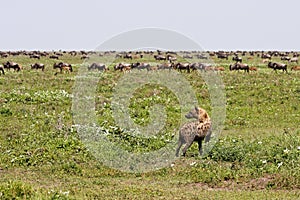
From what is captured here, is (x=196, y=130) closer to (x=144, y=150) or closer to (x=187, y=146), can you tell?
(x=187, y=146)

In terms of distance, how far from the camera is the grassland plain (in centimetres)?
1261

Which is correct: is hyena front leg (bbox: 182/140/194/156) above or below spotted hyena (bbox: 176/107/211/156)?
below

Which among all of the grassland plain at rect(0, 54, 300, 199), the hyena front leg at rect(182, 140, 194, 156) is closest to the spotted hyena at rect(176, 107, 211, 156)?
the hyena front leg at rect(182, 140, 194, 156)

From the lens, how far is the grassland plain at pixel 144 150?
12.6 metres

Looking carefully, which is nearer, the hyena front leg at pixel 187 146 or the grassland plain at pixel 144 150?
the grassland plain at pixel 144 150

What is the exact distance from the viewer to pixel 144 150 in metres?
16.7

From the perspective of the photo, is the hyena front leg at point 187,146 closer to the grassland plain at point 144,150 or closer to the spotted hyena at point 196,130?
the spotted hyena at point 196,130

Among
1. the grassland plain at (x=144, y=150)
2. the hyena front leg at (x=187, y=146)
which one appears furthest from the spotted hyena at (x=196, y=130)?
the grassland plain at (x=144, y=150)

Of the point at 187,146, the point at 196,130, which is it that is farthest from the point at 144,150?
the point at 196,130

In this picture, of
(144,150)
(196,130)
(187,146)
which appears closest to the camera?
(196,130)

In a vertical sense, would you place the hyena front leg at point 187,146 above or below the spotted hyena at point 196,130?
below

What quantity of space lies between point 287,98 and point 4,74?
72.6 feet

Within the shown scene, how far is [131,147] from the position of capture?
1686cm

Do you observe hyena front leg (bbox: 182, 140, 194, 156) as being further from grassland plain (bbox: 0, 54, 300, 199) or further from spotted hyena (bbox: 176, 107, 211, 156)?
grassland plain (bbox: 0, 54, 300, 199)
